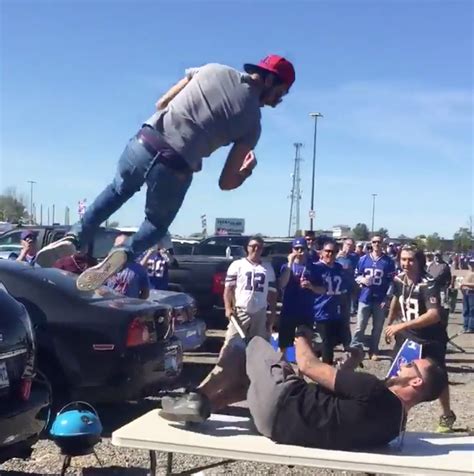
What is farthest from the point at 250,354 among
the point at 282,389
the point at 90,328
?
the point at 90,328

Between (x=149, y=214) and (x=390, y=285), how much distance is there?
831 centimetres

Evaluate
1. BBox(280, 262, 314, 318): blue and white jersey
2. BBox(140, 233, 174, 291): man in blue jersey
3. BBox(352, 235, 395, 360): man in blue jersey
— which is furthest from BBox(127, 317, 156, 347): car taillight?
BBox(352, 235, 395, 360): man in blue jersey

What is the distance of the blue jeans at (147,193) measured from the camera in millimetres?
4148

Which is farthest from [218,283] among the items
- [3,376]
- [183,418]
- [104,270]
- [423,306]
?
[3,376]

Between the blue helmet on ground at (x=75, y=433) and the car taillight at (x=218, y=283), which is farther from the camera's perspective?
the car taillight at (x=218, y=283)

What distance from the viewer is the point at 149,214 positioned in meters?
4.38

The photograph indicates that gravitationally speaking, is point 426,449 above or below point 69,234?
below

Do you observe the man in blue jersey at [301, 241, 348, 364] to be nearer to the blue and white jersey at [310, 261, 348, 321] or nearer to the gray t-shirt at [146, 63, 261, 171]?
the blue and white jersey at [310, 261, 348, 321]

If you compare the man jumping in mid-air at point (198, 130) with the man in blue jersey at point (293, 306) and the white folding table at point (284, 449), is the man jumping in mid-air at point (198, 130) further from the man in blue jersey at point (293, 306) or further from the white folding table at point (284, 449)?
the man in blue jersey at point (293, 306)

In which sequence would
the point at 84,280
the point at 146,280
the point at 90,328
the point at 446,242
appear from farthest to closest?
the point at 446,242
the point at 146,280
the point at 90,328
the point at 84,280

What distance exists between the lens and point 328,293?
10.1 meters

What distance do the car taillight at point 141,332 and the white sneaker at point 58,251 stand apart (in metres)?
1.52

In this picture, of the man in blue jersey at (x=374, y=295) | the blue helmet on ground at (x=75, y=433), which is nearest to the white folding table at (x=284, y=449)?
the blue helmet on ground at (x=75, y=433)

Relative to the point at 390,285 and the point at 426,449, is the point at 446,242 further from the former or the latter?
the point at 426,449
